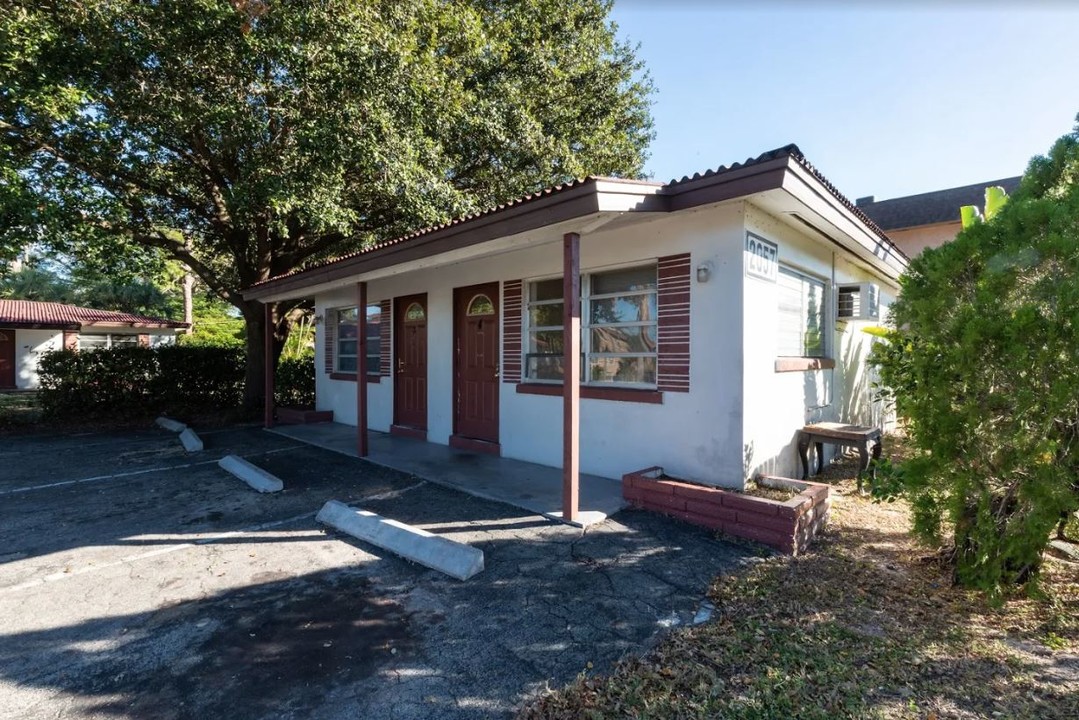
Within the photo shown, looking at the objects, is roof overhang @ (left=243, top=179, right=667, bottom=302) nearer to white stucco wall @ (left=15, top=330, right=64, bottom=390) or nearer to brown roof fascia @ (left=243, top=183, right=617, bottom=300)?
brown roof fascia @ (left=243, top=183, right=617, bottom=300)

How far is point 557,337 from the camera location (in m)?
6.51

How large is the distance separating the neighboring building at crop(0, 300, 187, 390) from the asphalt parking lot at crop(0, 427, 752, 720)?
21.0 m

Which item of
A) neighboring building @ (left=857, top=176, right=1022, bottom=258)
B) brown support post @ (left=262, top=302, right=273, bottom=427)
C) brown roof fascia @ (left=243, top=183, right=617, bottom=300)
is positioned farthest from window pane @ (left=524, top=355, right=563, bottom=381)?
neighboring building @ (left=857, top=176, right=1022, bottom=258)

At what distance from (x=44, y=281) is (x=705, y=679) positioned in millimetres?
39629

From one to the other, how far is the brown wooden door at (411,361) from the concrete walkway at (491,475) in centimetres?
43

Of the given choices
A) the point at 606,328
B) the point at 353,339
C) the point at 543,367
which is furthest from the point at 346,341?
the point at 606,328

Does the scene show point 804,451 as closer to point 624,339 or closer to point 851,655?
point 624,339

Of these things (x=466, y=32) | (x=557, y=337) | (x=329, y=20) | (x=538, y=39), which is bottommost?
(x=557, y=337)

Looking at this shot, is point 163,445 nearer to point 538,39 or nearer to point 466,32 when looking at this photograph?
point 466,32

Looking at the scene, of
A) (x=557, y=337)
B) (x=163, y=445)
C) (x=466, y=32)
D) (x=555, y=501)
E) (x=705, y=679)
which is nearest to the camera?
(x=705, y=679)

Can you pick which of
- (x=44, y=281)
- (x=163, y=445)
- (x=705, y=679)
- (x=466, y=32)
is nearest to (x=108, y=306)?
(x=44, y=281)

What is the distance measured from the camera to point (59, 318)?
22.3 m

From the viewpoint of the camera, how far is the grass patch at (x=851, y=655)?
2271mm

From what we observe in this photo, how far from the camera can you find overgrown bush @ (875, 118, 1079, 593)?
2.90 m
